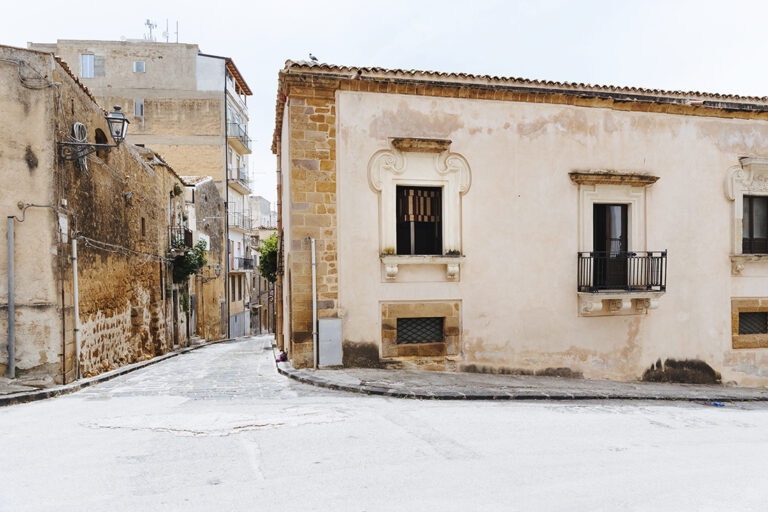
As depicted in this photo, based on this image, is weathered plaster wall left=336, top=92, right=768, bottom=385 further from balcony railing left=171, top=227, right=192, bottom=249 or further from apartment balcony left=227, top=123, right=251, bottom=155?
apartment balcony left=227, top=123, right=251, bottom=155

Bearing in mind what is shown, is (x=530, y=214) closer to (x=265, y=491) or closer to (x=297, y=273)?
(x=297, y=273)

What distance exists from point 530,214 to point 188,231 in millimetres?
14516

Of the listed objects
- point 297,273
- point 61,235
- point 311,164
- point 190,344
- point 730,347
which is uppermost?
point 311,164

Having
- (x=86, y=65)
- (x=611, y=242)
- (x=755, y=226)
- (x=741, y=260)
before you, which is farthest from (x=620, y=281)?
(x=86, y=65)

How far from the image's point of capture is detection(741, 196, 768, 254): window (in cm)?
1262

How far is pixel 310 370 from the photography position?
9.98 m

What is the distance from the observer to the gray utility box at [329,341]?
10.0 m

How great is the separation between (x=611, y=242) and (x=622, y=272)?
2.21 feet

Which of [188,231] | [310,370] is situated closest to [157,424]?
[310,370]

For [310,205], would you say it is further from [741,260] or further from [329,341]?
[741,260]

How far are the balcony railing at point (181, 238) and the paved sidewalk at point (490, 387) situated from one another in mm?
9691

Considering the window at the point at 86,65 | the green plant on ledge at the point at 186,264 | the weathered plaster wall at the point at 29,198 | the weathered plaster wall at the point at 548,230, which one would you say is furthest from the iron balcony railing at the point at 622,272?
the window at the point at 86,65

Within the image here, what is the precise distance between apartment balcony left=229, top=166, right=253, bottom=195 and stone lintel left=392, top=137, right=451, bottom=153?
23599 mm

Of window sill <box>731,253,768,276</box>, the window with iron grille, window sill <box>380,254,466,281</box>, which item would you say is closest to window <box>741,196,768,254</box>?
window sill <box>731,253,768,276</box>
